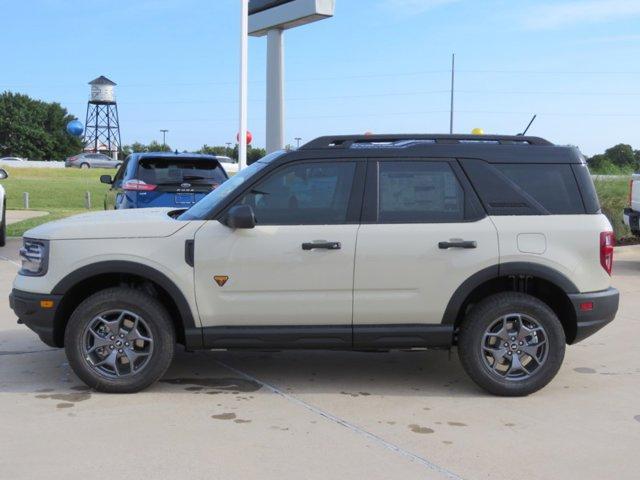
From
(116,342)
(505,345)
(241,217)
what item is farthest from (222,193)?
(505,345)

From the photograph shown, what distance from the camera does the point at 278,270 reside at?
5.20 metres

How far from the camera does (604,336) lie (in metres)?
7.43

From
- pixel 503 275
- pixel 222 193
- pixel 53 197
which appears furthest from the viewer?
pixel 53 197

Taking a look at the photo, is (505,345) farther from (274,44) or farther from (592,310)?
(274,44)

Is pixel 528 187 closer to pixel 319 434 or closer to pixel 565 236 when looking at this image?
pixel 565 236

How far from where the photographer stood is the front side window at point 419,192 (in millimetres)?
5348

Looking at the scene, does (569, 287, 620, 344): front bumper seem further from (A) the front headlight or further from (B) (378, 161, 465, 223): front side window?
(A) the front headlight

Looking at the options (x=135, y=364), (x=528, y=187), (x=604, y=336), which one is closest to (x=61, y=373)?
(x=135, y=364)

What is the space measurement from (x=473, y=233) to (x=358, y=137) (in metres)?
1.09

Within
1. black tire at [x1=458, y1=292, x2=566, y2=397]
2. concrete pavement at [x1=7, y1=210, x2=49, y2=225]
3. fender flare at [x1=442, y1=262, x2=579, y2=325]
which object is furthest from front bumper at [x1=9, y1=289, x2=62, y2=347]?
concrete pavement at [x1=7, y1=210, x2=49, y2=225]

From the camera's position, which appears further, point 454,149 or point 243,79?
point 243,79

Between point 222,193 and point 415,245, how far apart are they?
4.83 ft

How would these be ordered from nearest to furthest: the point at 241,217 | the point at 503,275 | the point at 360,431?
the point at 360,431, the point at 241,217, the point at 503,275

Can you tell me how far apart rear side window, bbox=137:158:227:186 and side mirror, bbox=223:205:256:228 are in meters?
5.91
